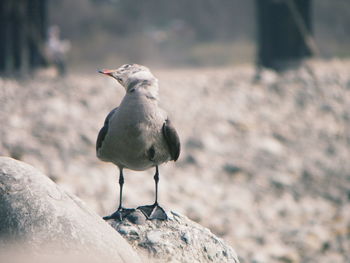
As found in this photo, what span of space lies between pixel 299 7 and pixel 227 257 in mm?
12831

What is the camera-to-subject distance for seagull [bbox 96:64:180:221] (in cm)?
620

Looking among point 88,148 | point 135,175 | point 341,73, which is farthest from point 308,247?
point 341,73

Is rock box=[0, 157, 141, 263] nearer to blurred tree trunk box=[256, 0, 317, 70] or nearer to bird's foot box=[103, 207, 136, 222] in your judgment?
bird's foot box=[103, 207, 136, 222]

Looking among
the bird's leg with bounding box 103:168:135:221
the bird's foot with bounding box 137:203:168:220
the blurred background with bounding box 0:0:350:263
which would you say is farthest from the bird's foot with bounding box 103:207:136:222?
the blurred background with bounding box 0:0:350:263

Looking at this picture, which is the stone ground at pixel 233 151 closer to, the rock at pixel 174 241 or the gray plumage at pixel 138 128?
the rock at pixel 174 241

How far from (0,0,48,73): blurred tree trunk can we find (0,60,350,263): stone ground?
0.87 metres

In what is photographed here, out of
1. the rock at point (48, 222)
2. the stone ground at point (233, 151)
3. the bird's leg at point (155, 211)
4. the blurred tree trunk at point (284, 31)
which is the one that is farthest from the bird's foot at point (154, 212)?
the blurred tree trunk at point (284, 31)

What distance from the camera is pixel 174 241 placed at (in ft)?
22.0

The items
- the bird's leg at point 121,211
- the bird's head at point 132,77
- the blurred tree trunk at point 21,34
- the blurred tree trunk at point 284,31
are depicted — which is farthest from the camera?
the blurred tree trunk at point 284,31

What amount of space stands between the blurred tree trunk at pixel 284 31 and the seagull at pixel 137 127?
12580mm

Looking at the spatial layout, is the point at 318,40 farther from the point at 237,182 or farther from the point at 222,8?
the point at 237,182

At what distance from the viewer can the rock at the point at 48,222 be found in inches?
229

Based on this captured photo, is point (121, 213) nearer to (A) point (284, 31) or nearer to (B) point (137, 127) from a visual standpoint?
(B) point (137, 127)

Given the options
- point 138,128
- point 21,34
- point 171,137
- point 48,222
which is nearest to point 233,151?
point 21,34
